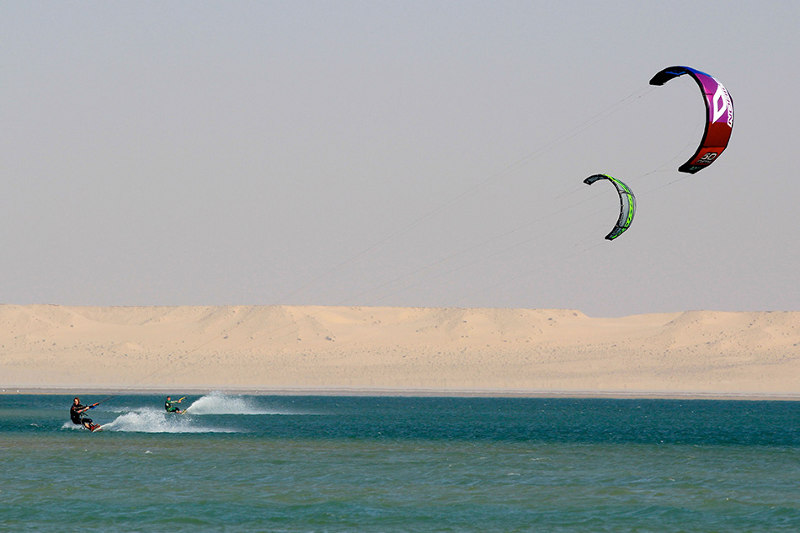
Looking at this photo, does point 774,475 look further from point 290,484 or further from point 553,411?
point 553,411

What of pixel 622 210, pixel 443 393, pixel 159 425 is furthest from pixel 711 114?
pixel 443 393

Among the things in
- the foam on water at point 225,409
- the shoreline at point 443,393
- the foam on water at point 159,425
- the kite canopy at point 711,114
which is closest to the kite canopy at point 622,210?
the kite canopy at point 711,114

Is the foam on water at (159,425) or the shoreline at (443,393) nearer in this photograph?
the foam on water at (159,425)

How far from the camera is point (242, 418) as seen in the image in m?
93.8

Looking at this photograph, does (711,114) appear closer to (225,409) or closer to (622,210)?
(622,210)

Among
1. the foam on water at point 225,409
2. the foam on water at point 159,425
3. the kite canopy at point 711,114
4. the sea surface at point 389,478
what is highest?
the kite canopy at point 711,114

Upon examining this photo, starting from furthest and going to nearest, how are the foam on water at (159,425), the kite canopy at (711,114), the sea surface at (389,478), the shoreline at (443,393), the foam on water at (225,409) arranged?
1. the shoreline at (443,393)
2. the foam on water at (225,409)
3. the foam on water at (159,425)
4. the kite canopy at (711,114)
5. the sea surface at (389,478)

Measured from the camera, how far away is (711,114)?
4459 cm

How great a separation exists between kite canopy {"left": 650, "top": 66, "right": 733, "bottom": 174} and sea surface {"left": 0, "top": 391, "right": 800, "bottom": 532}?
11.8 meters

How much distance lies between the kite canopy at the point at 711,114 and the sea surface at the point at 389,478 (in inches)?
464

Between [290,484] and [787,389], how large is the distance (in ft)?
485

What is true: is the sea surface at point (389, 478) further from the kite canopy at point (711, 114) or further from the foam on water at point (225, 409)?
the foam on water at point (225, 409)

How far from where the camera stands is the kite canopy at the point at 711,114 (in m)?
44.7

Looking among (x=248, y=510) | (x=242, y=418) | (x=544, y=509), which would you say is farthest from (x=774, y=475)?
(x=242, y=418)
